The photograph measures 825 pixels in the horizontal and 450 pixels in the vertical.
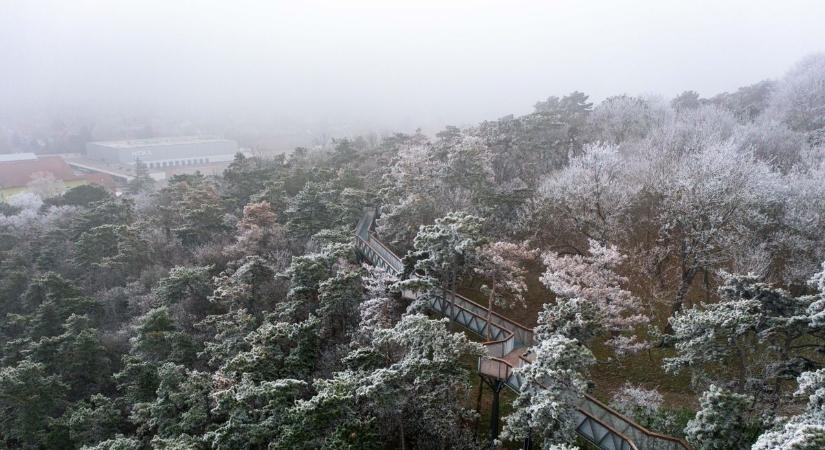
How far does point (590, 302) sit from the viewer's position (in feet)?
55.3

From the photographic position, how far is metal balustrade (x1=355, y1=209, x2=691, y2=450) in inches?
519

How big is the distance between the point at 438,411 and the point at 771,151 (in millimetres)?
29952

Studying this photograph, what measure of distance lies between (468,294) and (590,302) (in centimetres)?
1009

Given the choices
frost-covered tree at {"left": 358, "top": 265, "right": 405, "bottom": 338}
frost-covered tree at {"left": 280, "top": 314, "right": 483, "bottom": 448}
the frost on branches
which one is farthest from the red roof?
the frost on branches

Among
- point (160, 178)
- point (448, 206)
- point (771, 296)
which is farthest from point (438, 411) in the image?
point (160, 178)

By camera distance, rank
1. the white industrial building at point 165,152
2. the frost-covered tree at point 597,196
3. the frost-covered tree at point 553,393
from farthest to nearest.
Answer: the white industrial building at point 165,152, the frost-covered tree at point 597,196, the frost-covered tree at point 553,393

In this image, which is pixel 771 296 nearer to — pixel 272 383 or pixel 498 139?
pixel 272 383

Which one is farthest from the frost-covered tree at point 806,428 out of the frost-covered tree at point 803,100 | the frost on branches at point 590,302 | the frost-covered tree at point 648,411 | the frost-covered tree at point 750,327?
the frost-covered tree at point 803,100

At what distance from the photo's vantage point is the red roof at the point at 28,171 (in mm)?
78812

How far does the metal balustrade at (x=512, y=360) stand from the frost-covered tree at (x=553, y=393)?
97 cm

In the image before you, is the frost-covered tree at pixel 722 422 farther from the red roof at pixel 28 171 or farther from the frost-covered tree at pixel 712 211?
the red roof at pixel 28 171

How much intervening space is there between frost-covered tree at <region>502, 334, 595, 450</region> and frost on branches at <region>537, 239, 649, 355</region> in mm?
2399

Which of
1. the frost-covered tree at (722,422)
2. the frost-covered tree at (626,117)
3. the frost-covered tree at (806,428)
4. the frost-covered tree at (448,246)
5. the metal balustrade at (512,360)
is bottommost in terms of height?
the metal balustrade at (512,360)

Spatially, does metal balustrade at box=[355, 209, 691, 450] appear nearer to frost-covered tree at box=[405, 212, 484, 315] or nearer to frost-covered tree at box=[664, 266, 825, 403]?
frost-covered tree at box=[405, 212, 484, 315]
